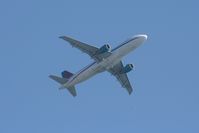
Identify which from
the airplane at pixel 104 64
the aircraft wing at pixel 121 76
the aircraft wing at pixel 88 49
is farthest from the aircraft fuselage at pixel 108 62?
the aircraft wing at pixel 121 76

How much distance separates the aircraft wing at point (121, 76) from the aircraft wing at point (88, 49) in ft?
21.7

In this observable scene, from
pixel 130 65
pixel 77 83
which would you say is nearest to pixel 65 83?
pixel 77 83

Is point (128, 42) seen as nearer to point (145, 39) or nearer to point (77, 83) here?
point (145, 39)

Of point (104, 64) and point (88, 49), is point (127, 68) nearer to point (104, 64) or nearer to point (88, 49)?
point (104, 64)

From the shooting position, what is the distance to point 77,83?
163 metres

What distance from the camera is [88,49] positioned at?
159 meters

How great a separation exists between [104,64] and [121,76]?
934 centimetres

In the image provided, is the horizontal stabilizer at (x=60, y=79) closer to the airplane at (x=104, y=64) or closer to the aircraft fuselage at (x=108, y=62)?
the airplane at (x=104, y=64)

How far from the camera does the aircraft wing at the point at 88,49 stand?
15575 centimetres

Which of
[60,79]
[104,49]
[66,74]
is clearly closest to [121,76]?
[66,74]

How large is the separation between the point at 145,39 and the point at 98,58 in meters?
9.32

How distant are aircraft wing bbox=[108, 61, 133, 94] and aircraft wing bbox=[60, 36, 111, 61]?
21.7ft

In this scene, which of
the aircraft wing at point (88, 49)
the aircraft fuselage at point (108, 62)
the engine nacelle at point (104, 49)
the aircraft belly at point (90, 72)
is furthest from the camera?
the aircraft belly at point (90, 72)

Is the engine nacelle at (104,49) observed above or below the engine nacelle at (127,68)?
above
